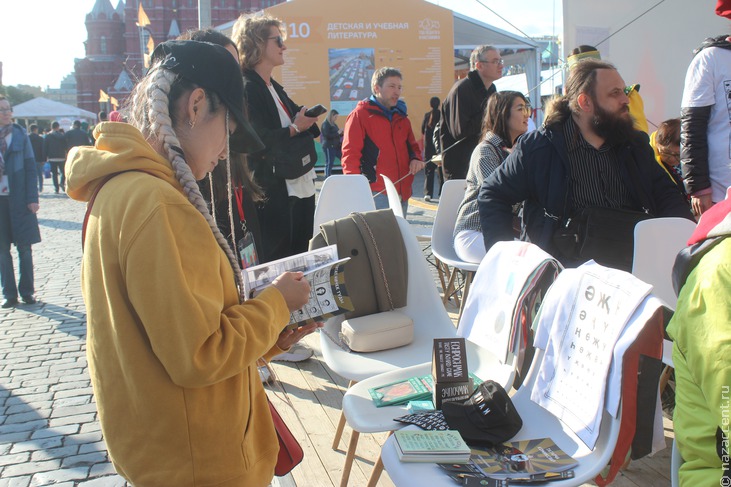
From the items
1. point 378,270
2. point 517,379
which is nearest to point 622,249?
point 517,379

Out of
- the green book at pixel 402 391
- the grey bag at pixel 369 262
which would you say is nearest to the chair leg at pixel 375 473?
the green book at pixel 402 391

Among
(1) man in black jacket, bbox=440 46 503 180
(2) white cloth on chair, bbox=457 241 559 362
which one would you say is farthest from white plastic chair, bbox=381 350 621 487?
(1) man in black jacket, bbox=440 46 503 180

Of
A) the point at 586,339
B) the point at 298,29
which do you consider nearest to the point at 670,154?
the point at 586,339

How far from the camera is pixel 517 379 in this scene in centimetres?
243

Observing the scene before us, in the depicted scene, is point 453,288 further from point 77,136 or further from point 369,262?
point 77,136

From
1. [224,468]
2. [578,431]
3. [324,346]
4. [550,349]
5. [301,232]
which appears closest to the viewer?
[224,468]

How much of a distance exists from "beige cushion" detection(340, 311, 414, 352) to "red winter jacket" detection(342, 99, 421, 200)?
2.82m

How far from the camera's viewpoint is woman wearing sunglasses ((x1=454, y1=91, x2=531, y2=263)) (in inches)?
163

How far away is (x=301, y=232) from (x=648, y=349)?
8.83 ft

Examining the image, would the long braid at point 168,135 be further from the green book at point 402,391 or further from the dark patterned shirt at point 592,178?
the dark patterned shirt at point 592,178

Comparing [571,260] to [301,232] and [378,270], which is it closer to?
[378,270]

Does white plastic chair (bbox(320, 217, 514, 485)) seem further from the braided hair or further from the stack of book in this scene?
the braided hair

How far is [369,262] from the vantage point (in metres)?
3.07

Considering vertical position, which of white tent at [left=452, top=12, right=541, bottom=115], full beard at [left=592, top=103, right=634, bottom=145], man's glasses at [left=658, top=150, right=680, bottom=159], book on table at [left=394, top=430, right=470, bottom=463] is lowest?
book on table at [left=394, top=430, right=470, bottom=463]
